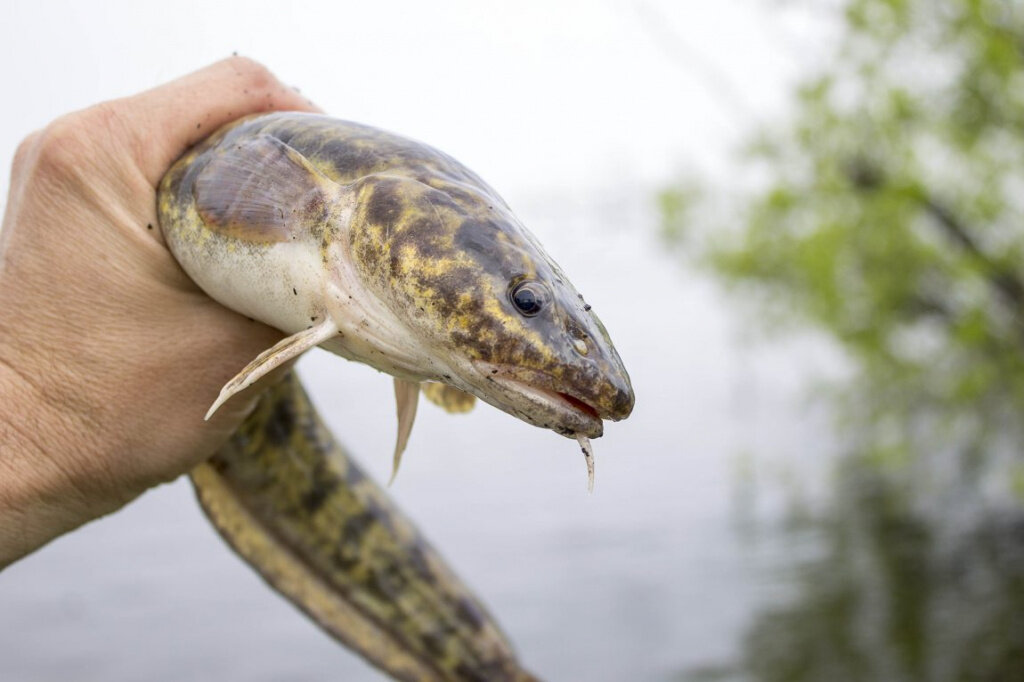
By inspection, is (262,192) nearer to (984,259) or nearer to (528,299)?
(528,299)

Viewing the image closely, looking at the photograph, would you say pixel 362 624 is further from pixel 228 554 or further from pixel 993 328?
pixel 993 328

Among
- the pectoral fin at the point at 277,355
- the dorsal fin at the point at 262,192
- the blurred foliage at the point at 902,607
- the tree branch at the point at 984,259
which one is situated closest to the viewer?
the pectoral fin at the point at 277,355

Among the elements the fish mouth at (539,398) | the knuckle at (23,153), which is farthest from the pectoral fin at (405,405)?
the knuckle at (23,153)

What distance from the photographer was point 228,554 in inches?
508

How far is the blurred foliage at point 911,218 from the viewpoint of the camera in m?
12.0

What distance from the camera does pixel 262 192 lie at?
1.80 meters

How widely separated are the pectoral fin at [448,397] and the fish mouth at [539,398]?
47 centimetres

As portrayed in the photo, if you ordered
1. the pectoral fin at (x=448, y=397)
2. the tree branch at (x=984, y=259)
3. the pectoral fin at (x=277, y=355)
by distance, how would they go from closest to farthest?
the pectoral fin at (x=277, y=355)
the pectoral fin at (x=448, y=397)
the tree branch at (x=984, y=259)

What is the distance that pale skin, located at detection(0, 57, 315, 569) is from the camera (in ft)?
6.45

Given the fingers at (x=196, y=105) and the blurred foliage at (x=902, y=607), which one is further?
the blurred foliage at (x=902, y=607)

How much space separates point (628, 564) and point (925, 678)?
14.8ft

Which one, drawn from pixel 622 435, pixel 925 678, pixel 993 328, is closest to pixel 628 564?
pixel 925 678

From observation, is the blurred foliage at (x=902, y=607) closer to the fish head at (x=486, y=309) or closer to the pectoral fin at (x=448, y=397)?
the pectoral fin at (x=448, y=397)

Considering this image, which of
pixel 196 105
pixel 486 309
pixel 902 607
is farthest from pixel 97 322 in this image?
pixel 902 607
